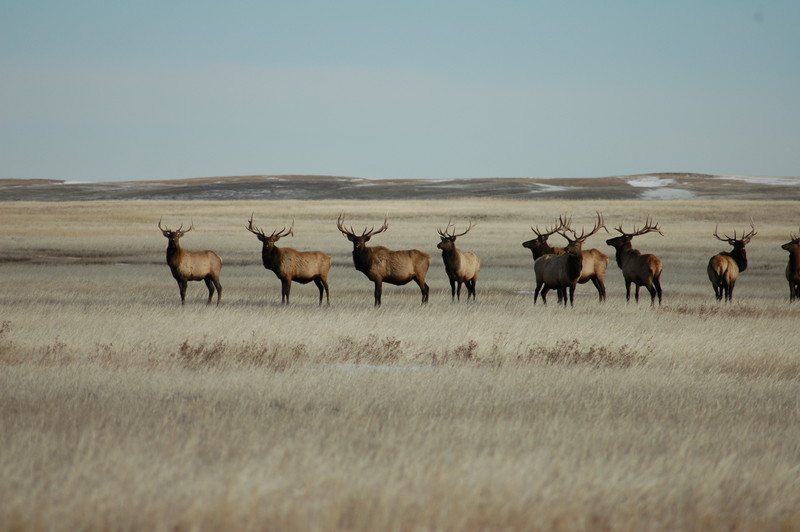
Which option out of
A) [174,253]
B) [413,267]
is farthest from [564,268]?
[174,253]

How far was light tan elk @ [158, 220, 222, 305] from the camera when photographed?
1794cm

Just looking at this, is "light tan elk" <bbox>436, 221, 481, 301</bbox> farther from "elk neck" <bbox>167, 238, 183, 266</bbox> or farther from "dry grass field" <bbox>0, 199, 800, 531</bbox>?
"elk neck" <bbox>167, 238, 183, 266</bbox>

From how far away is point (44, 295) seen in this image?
748 inches

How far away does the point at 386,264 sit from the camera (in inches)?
736

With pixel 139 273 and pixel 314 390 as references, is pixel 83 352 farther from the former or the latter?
pixel 139 273

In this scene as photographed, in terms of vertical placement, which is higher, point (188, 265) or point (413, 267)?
point (188, 265)

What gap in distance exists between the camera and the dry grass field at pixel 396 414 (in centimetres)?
Result: 500

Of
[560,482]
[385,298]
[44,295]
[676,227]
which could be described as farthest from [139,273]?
[676,227]

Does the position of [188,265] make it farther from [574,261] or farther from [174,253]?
[574,261]

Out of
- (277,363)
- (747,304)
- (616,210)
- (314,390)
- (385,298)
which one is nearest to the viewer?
(314,390)

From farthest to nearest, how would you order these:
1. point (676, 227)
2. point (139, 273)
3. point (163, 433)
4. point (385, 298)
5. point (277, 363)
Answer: point (676, 227) < point (139, 273) < point (385, 298) < point (277, 363) < point (163, 433)

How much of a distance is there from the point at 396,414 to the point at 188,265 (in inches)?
454

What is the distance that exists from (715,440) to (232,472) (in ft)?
11.9

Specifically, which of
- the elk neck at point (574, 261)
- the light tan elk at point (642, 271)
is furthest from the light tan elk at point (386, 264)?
the light tan elk at point (642, 271)
